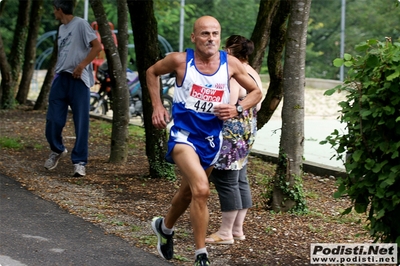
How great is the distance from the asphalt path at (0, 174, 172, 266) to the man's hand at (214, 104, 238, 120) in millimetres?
1181

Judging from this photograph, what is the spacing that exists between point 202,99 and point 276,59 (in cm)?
405

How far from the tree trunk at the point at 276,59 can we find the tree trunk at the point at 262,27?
1.53 feet

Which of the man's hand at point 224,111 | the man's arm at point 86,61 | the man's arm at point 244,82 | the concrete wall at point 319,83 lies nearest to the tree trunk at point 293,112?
the man's arm at point 244,82

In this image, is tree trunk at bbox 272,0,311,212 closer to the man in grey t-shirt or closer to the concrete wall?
the man in grey t-shirt

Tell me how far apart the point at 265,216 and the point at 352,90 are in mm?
2602

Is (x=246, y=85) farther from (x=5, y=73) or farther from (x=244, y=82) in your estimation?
(x=5, y=73)

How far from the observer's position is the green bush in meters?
5.13

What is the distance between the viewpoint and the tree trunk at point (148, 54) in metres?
9.13

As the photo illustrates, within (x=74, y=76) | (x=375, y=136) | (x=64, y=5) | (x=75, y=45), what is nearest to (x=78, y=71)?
(x=74, y=76)

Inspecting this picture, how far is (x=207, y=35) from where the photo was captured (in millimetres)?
6035

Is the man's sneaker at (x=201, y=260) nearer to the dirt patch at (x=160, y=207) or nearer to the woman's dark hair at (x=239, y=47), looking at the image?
the dirt patch at (x=160, y=207)

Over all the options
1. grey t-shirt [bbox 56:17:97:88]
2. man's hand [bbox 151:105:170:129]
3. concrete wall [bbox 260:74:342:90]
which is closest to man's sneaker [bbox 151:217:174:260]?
man's hand [bbox 151:105:170:129]

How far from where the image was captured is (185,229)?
7230mm

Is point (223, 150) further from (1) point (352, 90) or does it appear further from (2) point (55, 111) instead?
(2) point (55, 111)
